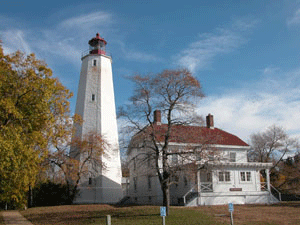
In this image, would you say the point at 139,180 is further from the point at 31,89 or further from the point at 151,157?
the point at 31,89

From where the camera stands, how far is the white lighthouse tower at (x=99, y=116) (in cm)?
3325

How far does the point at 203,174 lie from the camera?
29922 mm

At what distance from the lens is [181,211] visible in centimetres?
2216

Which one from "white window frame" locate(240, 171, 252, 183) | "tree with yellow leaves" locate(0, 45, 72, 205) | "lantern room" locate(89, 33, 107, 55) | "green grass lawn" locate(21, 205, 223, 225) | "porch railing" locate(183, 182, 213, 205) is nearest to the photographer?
"tree with yellow leaves" locate(0, 45, 72, 205)

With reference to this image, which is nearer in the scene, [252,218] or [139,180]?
[252,218]

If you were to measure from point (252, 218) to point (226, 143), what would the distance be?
49.7 ft

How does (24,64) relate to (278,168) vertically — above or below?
above

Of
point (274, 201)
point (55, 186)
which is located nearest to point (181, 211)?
point (274, 201)

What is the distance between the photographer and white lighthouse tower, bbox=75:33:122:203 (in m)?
33.2

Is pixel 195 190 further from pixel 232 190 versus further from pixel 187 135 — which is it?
pixel 187 135

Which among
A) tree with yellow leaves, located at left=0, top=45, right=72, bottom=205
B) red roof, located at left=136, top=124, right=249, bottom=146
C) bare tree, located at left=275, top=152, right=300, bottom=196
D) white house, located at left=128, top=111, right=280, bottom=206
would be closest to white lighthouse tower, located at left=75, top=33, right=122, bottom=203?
white house, located at left=128, top=111, right=280, bottom=206

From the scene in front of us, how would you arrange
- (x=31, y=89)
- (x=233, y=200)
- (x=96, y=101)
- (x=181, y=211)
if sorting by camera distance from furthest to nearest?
(x=96, y=101), (x=233, y=200), (x=181, y=211), (x=31, y=89)

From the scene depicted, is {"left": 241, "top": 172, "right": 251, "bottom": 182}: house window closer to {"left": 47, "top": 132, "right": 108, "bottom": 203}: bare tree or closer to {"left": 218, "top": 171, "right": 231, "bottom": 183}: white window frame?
{"left": 218, "top": 171, "right": 231, "bottom": 183}: white window frame

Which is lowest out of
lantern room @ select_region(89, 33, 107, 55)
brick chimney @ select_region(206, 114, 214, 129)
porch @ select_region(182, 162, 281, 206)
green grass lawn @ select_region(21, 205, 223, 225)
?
green grass lawn @ select_region(21, 205, 223, 225)
